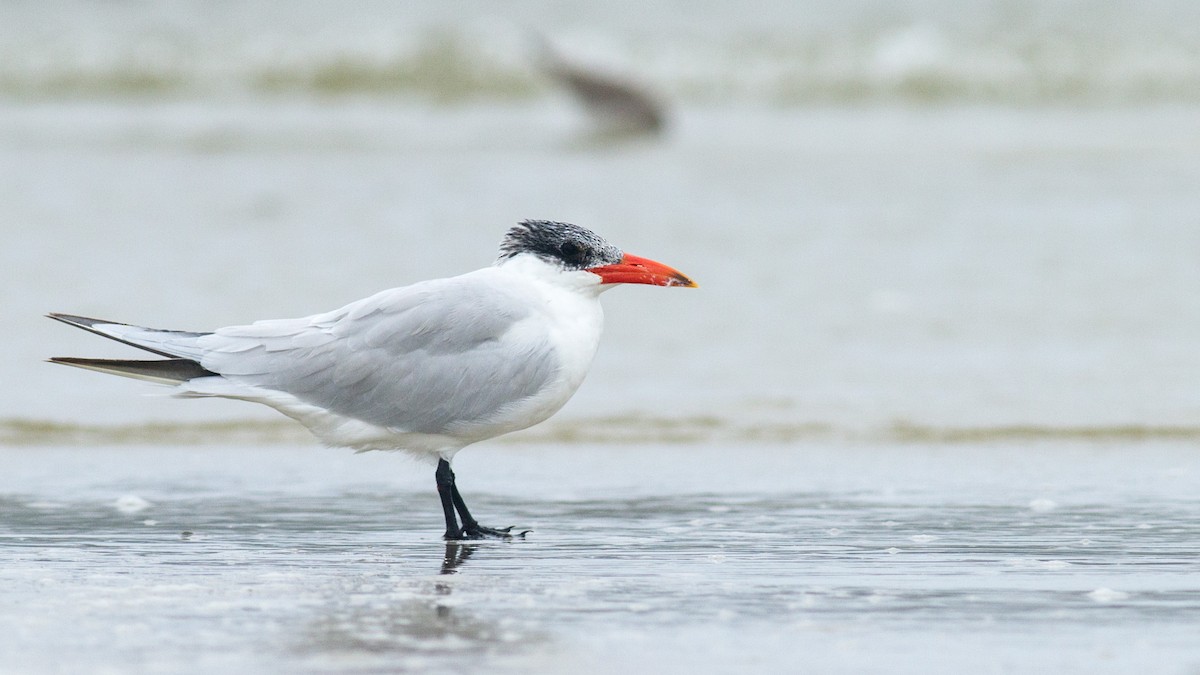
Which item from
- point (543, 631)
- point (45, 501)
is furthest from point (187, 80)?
point (543, 631)

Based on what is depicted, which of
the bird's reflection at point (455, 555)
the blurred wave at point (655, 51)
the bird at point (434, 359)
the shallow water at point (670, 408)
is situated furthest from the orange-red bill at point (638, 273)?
the blurred wave at point (655, 51)

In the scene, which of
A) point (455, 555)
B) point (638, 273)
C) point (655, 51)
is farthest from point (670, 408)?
point (655, 51)

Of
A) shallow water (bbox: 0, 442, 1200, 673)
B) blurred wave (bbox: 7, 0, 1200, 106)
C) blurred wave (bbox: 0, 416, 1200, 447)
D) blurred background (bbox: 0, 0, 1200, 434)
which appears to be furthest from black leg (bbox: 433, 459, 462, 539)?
blurred wave (bbox: 7, 0, 1200, 106)

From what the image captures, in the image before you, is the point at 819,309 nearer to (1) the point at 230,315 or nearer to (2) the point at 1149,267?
(2) the point at 1149,267

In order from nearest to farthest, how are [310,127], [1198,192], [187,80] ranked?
[1198,192] → [310,127] → [187,80]

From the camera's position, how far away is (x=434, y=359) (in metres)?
4.55

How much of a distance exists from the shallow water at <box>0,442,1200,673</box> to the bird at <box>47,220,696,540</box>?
11.8 inches

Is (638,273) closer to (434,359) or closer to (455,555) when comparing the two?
(434,359)

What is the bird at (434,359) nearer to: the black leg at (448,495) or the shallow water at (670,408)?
the black leg at (448,495)

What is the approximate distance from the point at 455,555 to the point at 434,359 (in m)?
0.55

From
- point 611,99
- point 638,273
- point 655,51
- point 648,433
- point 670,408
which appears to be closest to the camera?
point 638,273

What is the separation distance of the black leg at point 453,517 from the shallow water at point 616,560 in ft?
0.32

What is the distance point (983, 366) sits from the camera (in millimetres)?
7086

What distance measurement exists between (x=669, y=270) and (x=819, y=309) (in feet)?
11.4
